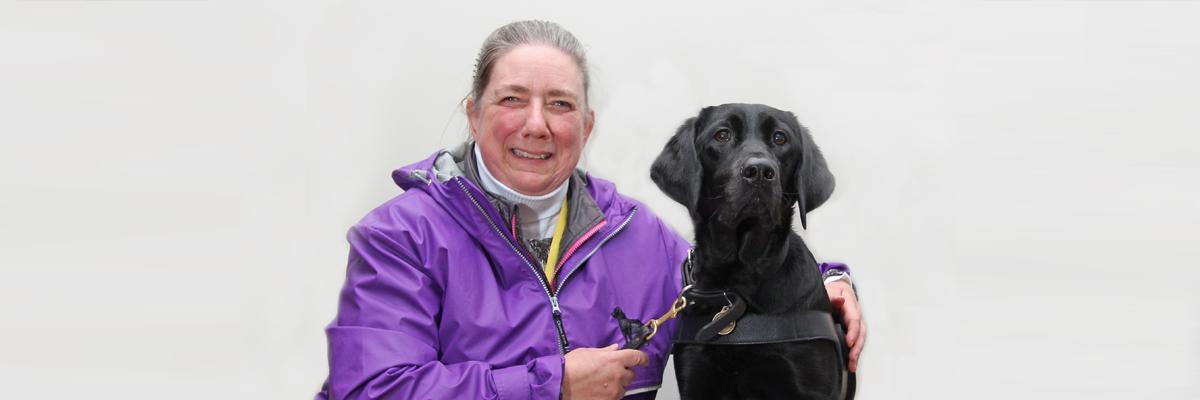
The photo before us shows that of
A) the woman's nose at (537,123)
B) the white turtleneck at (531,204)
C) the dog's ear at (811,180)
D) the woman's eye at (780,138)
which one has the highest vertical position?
the woman's nose at (537,123)

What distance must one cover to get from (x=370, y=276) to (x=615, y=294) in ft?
1.77

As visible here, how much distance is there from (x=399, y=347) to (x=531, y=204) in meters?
0.46

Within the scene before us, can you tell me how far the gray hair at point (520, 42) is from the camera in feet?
7.51

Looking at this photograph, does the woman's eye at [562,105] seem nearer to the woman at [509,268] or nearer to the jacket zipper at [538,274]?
the woman at [509,268]

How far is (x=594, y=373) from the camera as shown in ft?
6.73

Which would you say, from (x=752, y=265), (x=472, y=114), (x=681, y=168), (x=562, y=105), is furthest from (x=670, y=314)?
(x=472, y=114)

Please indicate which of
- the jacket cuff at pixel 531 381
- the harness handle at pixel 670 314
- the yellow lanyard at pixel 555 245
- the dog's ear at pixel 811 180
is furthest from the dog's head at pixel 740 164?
the jacket cuff at pixel 531 381

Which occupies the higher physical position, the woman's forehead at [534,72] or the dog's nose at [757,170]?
the woman's forehead at [534,72]

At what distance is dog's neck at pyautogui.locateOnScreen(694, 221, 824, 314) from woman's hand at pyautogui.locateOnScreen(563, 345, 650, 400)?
0.24m

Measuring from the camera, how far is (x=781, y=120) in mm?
2102

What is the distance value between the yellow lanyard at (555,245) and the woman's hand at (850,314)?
1.97ft

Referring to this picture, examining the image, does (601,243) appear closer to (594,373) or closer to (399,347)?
(594,373)

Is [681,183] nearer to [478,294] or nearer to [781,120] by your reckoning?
[781,120]

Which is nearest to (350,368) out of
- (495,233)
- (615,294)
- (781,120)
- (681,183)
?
(495,233)
